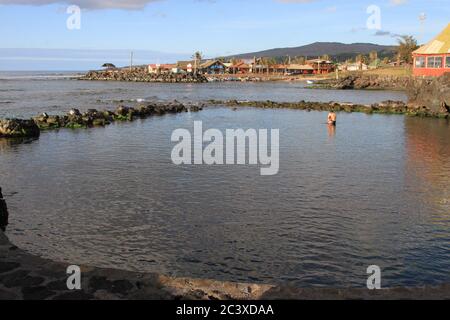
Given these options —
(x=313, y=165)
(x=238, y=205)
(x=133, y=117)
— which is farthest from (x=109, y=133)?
(x=238, y=205)

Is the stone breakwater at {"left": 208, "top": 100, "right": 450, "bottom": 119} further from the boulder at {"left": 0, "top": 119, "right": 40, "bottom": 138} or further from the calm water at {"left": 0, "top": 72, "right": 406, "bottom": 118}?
the boulder at {"left": 0, "top": 119, "right": 40, "bottom": 138}

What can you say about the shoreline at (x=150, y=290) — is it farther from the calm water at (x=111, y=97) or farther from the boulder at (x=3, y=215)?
the calm water at (x=111, y=97)

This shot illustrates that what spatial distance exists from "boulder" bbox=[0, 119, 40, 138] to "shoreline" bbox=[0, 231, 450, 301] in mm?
27361

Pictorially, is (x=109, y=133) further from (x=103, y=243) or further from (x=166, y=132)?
(x=103, y=243)

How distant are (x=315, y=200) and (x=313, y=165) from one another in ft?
23.1

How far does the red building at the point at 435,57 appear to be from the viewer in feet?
213

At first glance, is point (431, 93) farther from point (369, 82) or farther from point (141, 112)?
point (369, 82)

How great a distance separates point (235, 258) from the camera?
41.5ft

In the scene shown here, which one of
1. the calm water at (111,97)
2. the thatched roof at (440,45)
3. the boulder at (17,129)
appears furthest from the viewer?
the thatched roof at (440,45)

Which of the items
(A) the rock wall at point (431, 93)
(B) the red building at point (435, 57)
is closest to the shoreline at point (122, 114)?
(A) the rock wall at point (431, 93)

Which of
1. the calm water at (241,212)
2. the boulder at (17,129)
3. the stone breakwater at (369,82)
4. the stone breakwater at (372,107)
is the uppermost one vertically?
the stone breakwater at (369,82)

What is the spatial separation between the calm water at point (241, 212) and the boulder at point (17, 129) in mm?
3241

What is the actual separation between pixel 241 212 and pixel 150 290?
854 cm

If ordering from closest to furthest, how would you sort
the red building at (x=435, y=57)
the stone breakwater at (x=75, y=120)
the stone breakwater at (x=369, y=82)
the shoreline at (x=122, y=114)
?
the stone breakwater at (x=75, y=120)
the shoreline at (x=122, y=114)
the red building at (x=435, y=57)
the stone breakwater at (x=369, y=82)
